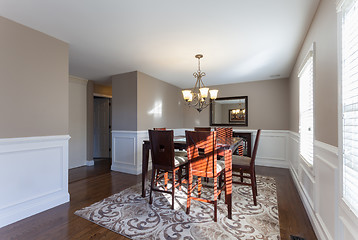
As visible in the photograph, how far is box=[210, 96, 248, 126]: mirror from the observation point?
4.84 metres

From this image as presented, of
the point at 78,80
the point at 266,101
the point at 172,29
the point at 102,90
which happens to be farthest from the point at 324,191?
the point at 102,90

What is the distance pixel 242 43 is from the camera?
2516 millimetres

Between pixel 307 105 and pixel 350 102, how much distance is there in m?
1.43

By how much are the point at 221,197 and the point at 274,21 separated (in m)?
2.49

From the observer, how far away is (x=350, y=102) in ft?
3.53

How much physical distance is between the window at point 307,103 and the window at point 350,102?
969mm

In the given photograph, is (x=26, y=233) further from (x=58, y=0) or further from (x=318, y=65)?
(x=318, y=65)

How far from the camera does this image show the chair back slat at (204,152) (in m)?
1.94

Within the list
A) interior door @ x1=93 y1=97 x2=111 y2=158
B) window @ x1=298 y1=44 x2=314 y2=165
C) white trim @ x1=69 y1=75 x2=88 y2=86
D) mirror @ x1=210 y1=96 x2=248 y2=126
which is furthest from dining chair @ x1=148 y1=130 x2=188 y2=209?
interior door @ x1=93 y1=97 x2=111 y2=158

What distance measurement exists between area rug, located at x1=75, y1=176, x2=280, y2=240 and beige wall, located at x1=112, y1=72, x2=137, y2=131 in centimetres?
177

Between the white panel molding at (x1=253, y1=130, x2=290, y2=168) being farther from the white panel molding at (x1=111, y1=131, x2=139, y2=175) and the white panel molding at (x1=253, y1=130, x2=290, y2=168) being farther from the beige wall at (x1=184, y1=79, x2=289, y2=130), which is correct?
the white panel molding at (x1=111, y1=131, x2=139, y2=175)

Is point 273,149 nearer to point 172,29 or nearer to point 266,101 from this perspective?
point 266,101

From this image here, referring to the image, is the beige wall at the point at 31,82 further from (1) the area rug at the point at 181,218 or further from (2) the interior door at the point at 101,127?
(2) the interior door at the point at 101,127

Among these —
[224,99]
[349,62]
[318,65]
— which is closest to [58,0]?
[349,62]
